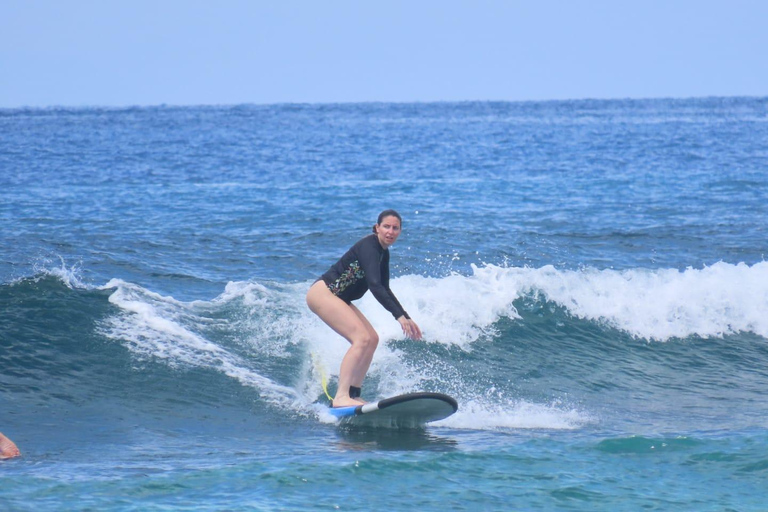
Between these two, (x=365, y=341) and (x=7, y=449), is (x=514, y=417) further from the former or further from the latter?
(x=7, y=449)

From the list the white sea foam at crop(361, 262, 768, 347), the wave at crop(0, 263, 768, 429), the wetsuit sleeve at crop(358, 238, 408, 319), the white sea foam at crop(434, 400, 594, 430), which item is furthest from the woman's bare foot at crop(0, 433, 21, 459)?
the white sea foam at crop(361, 262, 768, 347)

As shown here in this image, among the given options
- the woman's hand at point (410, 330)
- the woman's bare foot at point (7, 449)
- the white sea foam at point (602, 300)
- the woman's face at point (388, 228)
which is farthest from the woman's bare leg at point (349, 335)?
the white sea foam at point (602, 300)

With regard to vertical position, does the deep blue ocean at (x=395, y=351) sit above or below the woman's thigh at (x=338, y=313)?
below

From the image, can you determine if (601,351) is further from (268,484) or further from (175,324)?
(268,484)

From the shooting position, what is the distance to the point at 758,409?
919cm

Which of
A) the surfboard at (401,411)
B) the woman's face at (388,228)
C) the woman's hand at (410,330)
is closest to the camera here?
the woman's hand at (410,330)

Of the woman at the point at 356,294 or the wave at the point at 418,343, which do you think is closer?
the woman at the point at 356,294

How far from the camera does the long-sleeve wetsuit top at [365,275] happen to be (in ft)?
25.5

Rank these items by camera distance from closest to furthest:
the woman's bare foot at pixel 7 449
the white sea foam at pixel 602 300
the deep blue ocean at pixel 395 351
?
1. the deep blue ocean at pixel 395 351
2. the woman's bare foot at pixel 7 449
3. the white sea foam at pixel 602 300

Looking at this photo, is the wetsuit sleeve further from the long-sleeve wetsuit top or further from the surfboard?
the surfboard

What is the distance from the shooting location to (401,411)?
7867 mm

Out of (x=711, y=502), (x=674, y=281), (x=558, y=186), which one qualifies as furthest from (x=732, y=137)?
(x=711, y=502)

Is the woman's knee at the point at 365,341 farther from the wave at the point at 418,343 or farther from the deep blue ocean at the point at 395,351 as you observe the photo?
the wave at the point at 418,343

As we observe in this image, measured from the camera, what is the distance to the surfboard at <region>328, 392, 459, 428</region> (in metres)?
7.70
